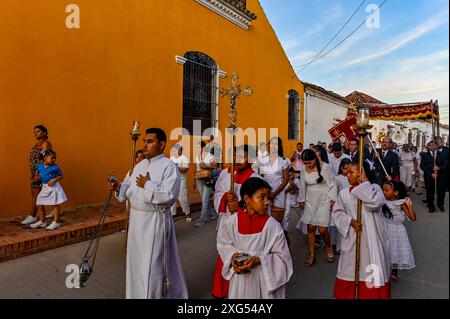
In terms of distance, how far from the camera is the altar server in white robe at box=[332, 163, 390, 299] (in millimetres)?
3275

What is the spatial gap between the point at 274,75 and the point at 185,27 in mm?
5421

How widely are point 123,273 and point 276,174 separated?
255 cm

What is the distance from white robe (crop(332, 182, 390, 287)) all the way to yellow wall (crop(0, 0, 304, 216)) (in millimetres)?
5489

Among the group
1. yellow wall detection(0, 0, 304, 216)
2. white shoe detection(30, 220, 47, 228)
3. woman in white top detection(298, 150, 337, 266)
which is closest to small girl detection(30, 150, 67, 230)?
white shoe detection(30, 220, 47, 228)

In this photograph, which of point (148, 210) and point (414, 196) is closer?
point (148, 210)

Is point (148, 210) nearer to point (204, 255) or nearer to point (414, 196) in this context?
point (204, 255)

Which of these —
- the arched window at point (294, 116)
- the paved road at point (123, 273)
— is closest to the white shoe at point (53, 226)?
the paved road at point (123, 273)

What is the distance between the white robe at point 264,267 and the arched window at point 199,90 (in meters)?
7.62

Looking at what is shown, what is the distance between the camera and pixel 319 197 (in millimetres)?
4973

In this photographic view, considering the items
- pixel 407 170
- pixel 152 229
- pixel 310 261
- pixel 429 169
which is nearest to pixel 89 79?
pixel 152 229

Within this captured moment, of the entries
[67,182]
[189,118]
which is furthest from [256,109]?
A: [67,182]

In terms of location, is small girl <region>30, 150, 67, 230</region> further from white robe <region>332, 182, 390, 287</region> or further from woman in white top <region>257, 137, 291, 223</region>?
white robe <region>332, 182, 390, 287</region>

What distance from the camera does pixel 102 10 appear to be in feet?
24.3

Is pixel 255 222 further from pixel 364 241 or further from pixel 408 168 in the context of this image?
pixel 408 168
